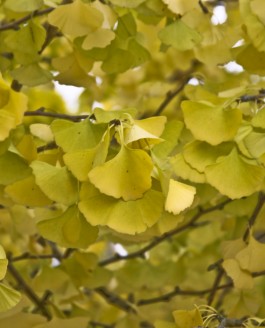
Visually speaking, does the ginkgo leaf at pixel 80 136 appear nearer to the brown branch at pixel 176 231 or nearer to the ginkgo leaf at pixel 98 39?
the ginkgo leaf at pixel 98 39

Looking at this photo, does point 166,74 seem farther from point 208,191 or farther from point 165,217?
point 165,217

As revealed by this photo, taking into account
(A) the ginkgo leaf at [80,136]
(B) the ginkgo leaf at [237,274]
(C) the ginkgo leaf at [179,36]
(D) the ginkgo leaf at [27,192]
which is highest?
(A) the ginkgo leaf at [80,136]

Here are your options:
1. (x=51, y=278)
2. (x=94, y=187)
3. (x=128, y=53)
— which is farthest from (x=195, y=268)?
(x=94, y=187)

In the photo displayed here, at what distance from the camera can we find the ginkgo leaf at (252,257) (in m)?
0.89

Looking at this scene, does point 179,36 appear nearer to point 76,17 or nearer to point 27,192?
point 76,17

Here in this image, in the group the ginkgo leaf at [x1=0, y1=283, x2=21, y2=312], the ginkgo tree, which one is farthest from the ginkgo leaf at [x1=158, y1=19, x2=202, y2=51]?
the ginkgo leaf at [x1=0, y1=283, x2=21, y2=312]

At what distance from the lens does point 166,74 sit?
177 cm

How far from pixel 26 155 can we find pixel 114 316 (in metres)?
0.61

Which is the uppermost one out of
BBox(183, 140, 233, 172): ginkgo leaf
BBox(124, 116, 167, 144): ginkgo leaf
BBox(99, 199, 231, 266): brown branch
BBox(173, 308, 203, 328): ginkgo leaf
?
BBox(124, 116, 167, 144): ginkgo leaf

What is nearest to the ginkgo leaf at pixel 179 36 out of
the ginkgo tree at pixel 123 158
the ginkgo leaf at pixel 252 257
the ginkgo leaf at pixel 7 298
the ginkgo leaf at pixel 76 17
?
the ginkgo tree at pixel 123 158

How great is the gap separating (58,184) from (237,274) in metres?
0.24

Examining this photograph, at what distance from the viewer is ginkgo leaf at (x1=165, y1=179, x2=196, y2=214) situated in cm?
74

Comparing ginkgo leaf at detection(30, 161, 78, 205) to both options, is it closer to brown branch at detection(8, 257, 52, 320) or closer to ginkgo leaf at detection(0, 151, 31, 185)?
ginkgo leaf at detection(0, 151, 31, 185)

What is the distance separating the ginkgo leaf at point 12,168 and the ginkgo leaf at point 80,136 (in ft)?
0.15
